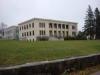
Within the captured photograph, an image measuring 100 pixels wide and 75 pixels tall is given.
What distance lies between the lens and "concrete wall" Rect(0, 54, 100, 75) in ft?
20.8

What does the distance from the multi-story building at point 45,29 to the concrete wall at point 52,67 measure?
4796cm

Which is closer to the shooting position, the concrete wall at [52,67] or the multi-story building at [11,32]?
the concrete wall at [52,67]

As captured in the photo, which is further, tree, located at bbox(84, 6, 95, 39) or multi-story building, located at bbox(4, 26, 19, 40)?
multi-story building, located at bbox(4, 26, 19, 40)

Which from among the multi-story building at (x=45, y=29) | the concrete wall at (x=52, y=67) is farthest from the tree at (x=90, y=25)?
the concrete wall at (x=52, y=67)

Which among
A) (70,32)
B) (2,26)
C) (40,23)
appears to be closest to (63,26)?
(70,32)

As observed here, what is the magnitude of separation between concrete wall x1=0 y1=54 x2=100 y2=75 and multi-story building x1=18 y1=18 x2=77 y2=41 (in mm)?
47961

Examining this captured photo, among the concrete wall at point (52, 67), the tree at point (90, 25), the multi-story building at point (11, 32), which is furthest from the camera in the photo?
the multi-story building at point (11, 32)

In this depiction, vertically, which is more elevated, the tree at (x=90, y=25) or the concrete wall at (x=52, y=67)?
the tree at (x=90, y=25)

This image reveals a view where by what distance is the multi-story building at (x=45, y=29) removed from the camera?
6191 cm

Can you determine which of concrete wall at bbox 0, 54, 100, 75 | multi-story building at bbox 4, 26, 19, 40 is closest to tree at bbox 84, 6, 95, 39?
multi-story building at bbox 4, 26, 19, 40

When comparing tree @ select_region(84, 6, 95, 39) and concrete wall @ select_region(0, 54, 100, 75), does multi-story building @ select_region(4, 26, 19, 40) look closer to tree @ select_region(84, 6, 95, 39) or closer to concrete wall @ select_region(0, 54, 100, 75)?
tree @ select_region(84, 6, 95, 39)

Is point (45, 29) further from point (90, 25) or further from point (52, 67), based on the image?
point (52, 67)

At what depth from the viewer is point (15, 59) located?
27.7ft

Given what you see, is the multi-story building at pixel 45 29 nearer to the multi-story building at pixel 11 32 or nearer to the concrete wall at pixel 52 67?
the multi-story building at pixel 11 32
